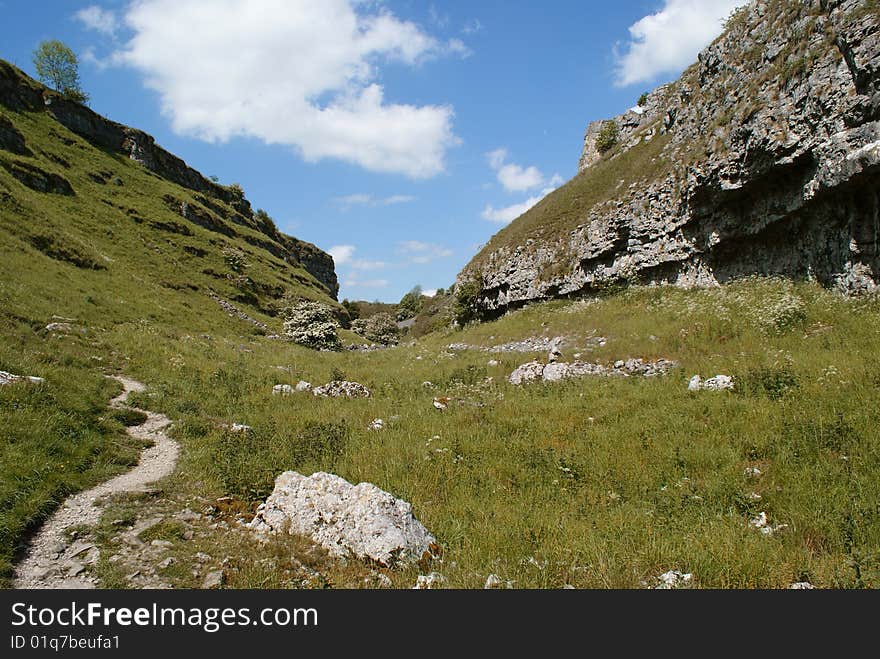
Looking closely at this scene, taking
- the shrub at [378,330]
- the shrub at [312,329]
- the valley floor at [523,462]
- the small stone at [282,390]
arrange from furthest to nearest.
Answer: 1. the shrub at [378,330]
2. the shrub at [312,329]
3. the small stone at [282,390]
4. the valley floor at [523,462]

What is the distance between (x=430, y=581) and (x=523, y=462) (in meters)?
4.28

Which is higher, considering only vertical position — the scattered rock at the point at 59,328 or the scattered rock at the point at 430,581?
the scattered rock at the point at 59,328

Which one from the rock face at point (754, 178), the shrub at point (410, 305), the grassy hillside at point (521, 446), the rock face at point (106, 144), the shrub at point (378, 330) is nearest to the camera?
the grassy hillside at point (521, 446)

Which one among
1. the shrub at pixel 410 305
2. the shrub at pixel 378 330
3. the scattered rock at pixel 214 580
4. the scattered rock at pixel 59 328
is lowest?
the scattered rock at pixel 214 580

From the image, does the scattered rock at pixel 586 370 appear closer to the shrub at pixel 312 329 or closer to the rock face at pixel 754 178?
the rock face at pixel 754 178

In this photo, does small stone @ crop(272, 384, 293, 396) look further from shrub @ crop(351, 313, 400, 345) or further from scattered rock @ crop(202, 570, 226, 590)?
shrub @ crop(351, 313, 400, 345)

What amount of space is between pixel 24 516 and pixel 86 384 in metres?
6.89

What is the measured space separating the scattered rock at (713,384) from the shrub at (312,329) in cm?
3105

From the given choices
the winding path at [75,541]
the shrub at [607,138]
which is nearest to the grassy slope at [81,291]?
the winding path at [75,541]

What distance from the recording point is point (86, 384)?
1126 cm

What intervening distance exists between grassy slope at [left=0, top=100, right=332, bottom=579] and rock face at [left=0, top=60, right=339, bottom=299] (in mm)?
1731

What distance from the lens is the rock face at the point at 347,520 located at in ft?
18.3

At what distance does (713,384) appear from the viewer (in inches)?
460

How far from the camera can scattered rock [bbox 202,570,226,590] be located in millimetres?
4789
